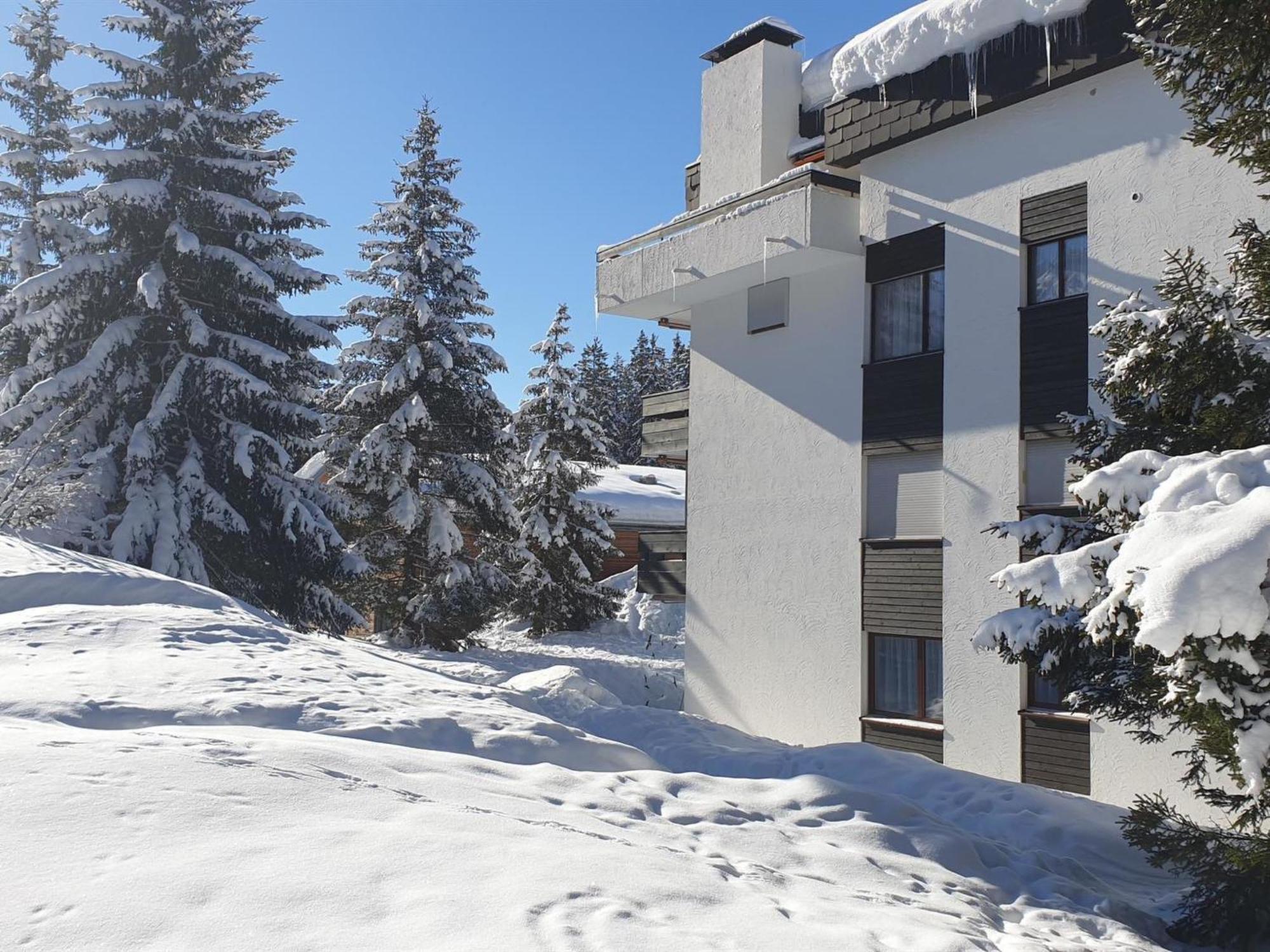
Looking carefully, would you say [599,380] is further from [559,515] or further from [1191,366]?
[1191,366]

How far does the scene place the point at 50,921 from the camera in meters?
3.50

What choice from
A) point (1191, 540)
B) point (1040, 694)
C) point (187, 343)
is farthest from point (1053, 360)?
point (187, 343)

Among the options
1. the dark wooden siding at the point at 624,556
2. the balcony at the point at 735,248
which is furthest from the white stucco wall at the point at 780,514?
the dark wooden siding at the point at 624,556

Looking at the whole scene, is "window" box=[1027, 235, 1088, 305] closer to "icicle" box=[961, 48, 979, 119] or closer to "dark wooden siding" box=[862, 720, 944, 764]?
"icicle" box=[961, 48, 979, 119]

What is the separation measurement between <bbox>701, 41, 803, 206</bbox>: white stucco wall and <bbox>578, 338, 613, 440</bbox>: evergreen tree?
115 ft

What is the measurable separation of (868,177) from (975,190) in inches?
79.9

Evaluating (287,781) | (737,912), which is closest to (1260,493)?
(737,912)

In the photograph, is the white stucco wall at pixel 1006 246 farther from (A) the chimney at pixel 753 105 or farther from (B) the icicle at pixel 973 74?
(A) the chimney at pixel 753 105

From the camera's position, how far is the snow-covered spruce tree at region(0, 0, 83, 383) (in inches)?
794

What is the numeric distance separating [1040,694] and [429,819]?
32.5 feet

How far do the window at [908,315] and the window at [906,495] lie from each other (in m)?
1.53

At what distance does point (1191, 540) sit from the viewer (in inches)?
205

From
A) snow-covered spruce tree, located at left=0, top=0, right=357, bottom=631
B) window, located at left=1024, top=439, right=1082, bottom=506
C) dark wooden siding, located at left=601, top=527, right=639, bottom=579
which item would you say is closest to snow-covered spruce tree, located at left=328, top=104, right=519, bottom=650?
snow-covered spruce tree, located at left=0, top=0, right=357, bottom=631

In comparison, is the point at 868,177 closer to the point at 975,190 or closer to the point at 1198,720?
the point at 975,190
